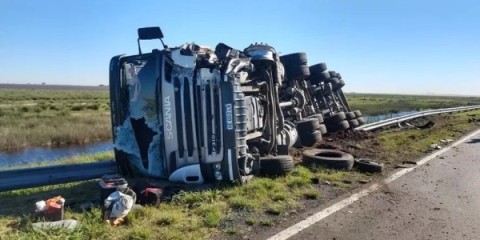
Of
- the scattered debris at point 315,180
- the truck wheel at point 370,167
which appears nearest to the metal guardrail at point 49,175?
the scattered debris at point 315,180

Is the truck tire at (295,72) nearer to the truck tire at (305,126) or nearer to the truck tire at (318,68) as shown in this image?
the truck tire at (305,126)

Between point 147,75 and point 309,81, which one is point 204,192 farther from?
point 309,81

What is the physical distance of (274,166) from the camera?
5.82 meters

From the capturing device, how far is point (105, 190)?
13.4 ft

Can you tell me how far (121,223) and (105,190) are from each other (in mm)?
512

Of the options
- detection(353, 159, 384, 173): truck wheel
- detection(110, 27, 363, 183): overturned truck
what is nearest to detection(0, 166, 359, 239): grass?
detection(110, 27, 363, 183): overturned truck

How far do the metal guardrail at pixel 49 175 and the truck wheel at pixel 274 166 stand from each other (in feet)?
6.90

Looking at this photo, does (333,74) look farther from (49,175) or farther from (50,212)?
(50,212)

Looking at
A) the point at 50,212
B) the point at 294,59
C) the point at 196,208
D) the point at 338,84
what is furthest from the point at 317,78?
the point at 50,212

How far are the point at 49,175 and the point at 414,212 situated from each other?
4.46m

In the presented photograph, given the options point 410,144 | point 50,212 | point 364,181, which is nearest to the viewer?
point 50,212

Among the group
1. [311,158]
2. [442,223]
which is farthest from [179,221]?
[311,158]

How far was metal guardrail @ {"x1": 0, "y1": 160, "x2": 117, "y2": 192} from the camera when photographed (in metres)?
4.93

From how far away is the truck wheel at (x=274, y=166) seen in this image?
5812 mm
